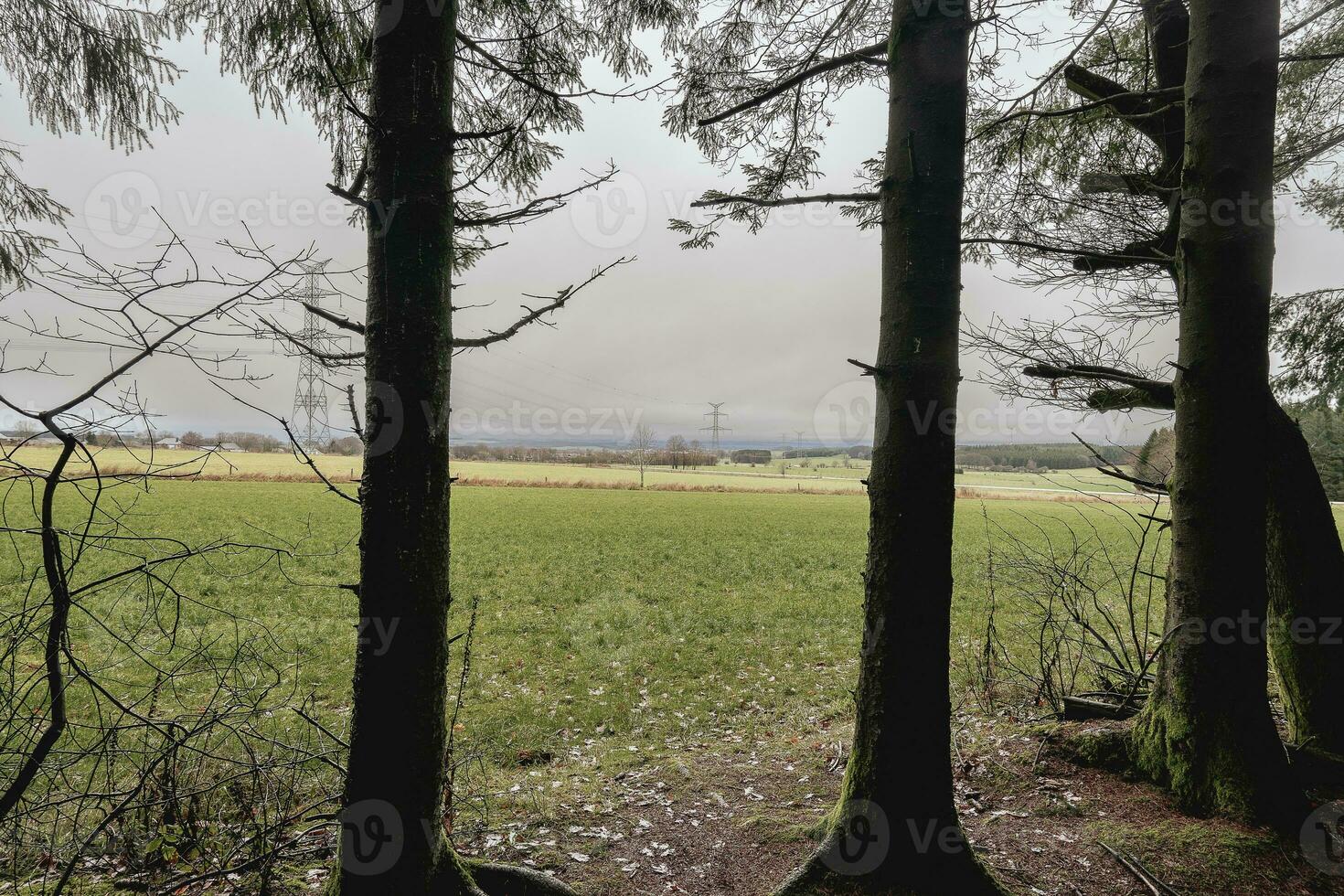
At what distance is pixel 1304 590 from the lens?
3.35 metres

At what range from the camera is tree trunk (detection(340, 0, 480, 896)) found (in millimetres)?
2098

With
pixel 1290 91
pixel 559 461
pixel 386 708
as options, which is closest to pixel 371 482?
pixel 386 708

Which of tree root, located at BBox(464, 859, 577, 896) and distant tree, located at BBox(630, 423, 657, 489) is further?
distant tree, located at BBox(630, 423, 657, 489)

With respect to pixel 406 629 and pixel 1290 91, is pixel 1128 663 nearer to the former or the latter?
pixel 1290 91

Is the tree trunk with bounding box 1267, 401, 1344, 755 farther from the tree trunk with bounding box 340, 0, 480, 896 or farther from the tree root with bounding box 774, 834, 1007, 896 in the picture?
the tree trunk with bounding box 340, 0, 480, 896

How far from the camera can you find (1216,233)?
3.07 meters

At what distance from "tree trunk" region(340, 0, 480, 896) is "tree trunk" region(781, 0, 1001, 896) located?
5.07 ft

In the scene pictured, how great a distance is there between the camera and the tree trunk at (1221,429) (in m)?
2.91

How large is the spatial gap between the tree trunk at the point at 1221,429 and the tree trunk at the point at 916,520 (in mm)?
1490

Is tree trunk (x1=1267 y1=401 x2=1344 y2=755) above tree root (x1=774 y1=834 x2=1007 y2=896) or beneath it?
above

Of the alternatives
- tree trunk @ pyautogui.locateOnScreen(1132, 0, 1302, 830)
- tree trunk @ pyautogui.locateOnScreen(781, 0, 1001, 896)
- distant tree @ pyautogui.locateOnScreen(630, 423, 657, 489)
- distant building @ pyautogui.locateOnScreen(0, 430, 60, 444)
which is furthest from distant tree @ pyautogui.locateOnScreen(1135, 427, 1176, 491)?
distant tree @ pyautogui.locateOnScreen(630, 423, 657, 489)

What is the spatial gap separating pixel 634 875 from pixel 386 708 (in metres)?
1.60

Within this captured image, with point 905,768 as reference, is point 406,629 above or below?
above

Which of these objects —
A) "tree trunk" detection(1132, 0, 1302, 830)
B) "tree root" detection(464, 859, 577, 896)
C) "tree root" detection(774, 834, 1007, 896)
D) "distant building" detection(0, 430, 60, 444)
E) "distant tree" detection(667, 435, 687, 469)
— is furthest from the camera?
"distant tree" detection(667, 435, 687, 469)
